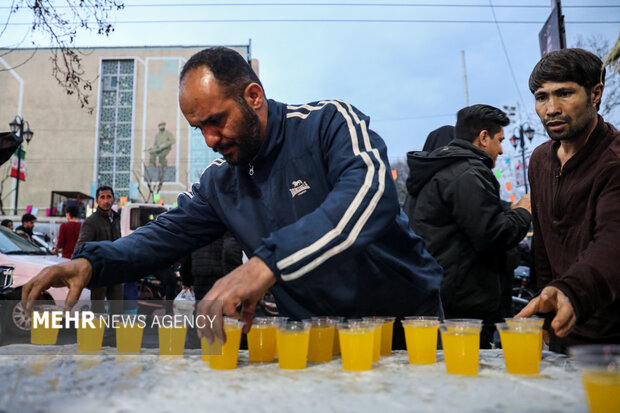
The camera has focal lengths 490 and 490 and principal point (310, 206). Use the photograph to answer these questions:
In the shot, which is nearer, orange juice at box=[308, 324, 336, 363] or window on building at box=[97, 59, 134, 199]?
orange juice at box=[308, 324, 336, 363]

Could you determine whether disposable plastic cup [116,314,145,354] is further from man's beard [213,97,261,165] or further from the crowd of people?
man's beard [213,97,261,165]

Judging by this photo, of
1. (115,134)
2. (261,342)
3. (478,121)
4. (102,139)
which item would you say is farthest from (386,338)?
(102,139)

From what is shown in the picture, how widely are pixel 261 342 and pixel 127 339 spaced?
0.58 metres

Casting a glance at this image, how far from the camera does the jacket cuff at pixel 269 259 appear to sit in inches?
60.5

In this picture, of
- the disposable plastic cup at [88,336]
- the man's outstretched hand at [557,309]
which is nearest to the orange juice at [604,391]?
the man's outstretched hand at [557,309]

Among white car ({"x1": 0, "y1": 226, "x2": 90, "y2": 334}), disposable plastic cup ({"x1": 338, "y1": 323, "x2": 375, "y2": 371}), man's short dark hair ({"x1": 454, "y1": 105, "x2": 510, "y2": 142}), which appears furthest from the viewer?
white car ({"x1": 0, "y1": 226, "x2": 90, "y2": 334})

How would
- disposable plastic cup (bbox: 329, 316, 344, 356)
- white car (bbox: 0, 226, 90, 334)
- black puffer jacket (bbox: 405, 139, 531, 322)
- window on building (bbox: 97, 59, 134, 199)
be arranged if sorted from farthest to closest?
window on building (bbox: 97, 59, 134, 199)
white car (bbox: 0, 226, 90, 334)
black puffer jacket (bbox: 405, 139, 531, 322)
disposable plastic cup (bbox: 329, 316, 344, 356)

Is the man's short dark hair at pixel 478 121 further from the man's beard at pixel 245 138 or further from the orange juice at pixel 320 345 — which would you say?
the orange juice at pixel 320 345

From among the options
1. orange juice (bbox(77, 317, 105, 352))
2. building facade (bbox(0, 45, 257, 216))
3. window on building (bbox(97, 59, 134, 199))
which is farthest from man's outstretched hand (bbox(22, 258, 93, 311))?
window on building (bbox(97, 59, 134, 199))

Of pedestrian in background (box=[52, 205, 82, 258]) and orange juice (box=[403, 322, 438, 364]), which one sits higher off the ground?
pedestrian in background (box=[52, 205, 82, 258])

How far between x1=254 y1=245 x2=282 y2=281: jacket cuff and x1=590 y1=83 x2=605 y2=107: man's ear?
6.29 ft

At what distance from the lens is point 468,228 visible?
3186 mm

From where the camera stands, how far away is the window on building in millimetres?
47312

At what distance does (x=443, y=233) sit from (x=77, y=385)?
2523mm
